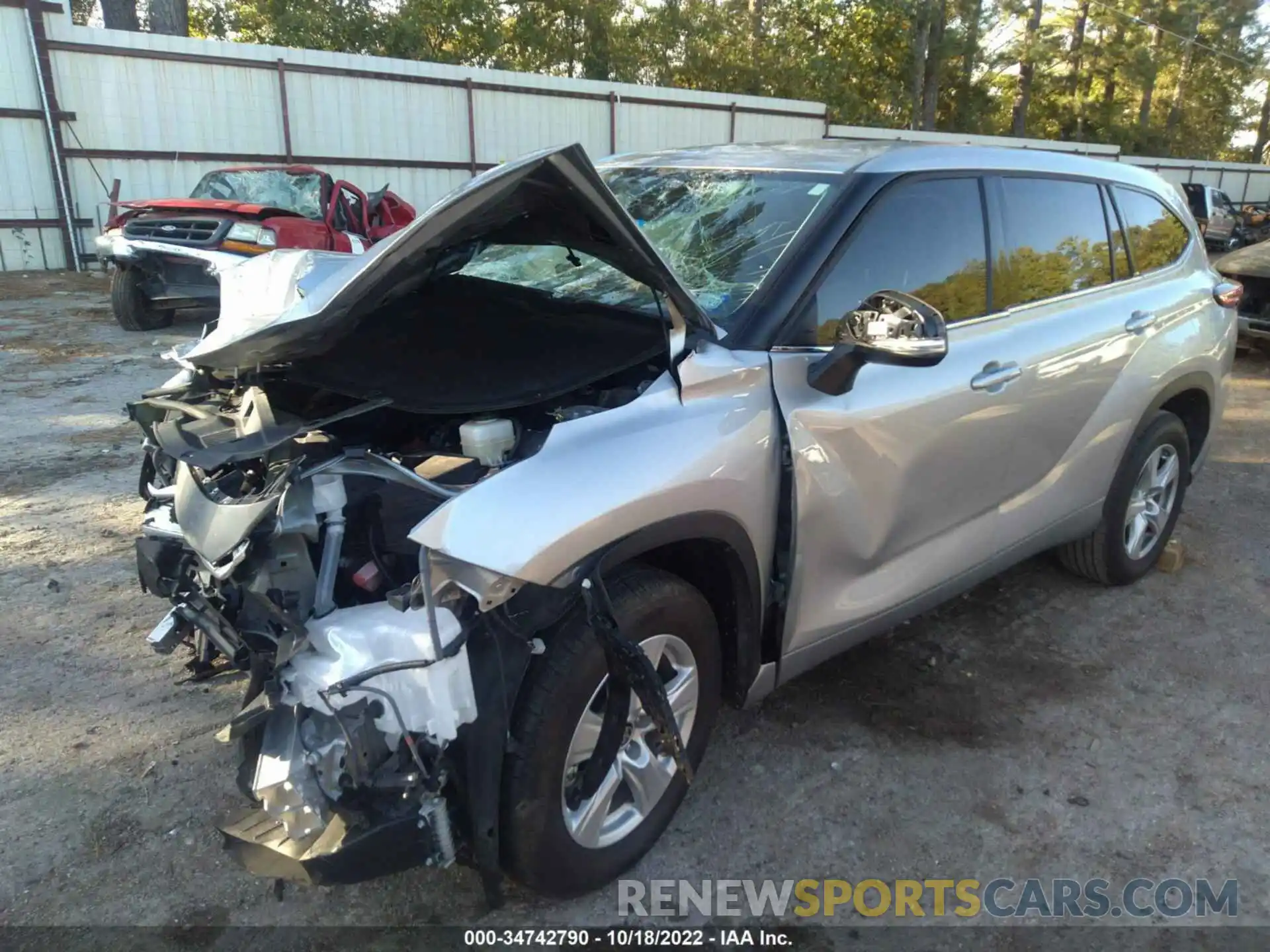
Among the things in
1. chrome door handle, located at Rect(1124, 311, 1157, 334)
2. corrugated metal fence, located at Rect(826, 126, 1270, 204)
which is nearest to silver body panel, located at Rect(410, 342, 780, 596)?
chrome door handle, located at Rect(1124, 311, 1157, 334)

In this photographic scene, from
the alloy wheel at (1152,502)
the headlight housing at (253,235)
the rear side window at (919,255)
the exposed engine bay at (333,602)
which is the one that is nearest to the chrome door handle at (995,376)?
the rear side window at (919,255)

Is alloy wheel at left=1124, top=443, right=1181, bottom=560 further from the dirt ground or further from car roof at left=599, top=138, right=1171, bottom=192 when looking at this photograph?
car roof at left=599, top=138, right=1171, bottom=192

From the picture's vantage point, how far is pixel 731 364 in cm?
253

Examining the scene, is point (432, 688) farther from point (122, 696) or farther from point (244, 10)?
point (244, 10)

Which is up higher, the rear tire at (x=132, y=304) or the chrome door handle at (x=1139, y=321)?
the chrome door handle at (x=1139, y=321)

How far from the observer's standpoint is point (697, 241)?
309 centimetres

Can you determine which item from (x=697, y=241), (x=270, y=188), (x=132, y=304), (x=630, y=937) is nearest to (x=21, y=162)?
(x=270, y=188)

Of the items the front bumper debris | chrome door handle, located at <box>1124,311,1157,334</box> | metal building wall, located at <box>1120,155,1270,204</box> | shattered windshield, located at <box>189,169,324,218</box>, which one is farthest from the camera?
metal building wall, located at <box>1120,155,1270,204</box>

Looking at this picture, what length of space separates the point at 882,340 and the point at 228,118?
15.3 meters

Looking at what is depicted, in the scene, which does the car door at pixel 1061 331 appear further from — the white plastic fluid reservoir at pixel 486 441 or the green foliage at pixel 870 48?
the green foliage at pixel 870 48

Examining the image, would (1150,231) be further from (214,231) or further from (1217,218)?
(1217,218)

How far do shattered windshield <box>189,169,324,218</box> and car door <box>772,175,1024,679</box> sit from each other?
8587mm

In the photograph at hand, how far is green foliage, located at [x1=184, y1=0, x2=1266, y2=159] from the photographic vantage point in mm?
21812

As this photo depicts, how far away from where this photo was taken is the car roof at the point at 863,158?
3111 mm
